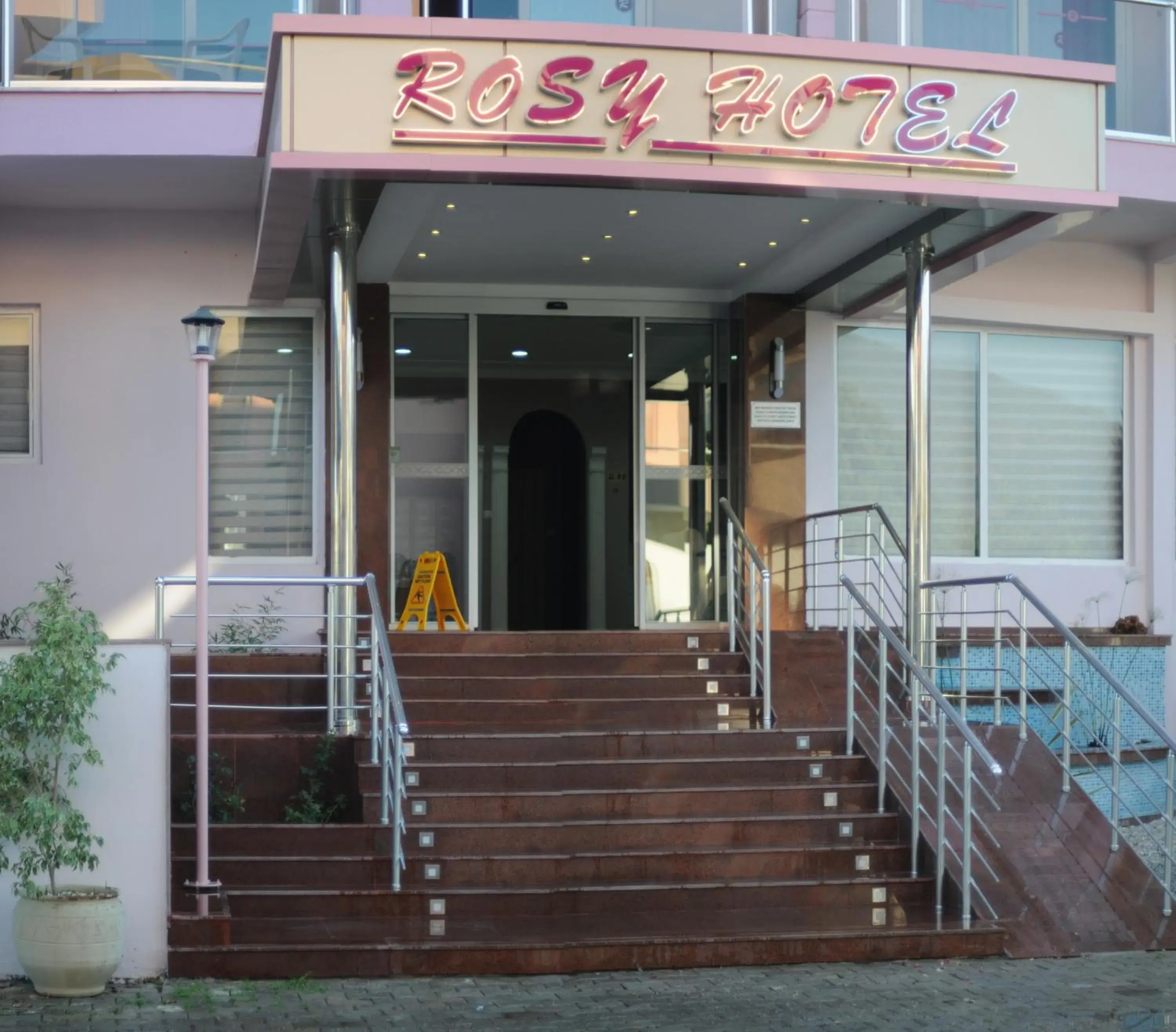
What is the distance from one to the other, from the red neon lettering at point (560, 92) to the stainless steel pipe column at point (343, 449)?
1741 millimetres

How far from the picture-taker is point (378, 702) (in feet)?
32.8

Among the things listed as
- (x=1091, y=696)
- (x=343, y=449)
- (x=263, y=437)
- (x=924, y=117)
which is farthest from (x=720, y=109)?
(x=1091, y=696)

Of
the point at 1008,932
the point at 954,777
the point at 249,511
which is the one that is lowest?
the point at 1008,932

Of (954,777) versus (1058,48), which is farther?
(1058,48)

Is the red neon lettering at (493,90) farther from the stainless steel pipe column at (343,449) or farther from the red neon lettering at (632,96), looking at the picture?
the stainless steel pipe column at (343,449)

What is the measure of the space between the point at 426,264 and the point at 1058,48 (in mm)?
5399

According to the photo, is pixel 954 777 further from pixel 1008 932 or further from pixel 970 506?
pixel 970 506

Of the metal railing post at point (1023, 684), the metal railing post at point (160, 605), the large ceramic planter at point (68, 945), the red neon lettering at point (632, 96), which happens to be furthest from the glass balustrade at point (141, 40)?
the metal railing post at point (1023, 684)

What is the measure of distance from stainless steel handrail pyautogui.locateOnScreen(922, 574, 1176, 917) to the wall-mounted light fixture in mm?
2048

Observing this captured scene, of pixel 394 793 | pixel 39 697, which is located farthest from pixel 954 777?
pixel 39 697

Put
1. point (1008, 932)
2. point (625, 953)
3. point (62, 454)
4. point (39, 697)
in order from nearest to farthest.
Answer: point (39, 697), point (625, 953), point (1008, 932), point (62, 454)

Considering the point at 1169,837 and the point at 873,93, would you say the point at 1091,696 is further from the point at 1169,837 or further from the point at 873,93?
the point at 873,93

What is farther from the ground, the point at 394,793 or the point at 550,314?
the point at 550,314

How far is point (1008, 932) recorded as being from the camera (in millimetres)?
8625
